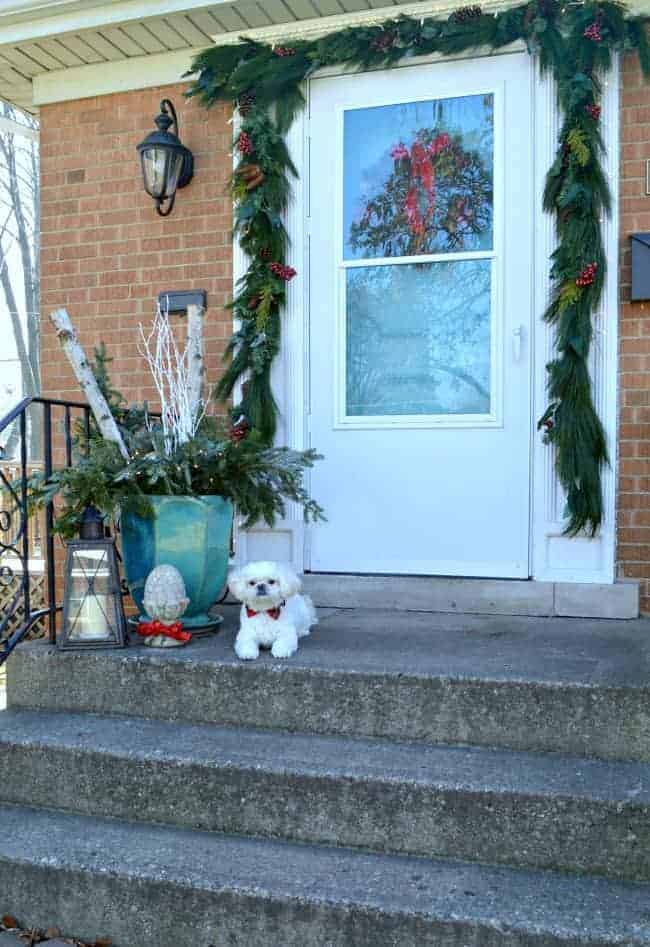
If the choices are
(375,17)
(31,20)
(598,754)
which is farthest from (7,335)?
(598,754)

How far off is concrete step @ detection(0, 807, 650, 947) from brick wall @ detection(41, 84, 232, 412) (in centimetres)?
231

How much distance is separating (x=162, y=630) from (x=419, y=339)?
5.44 feet

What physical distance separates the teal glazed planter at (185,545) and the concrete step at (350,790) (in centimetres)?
59

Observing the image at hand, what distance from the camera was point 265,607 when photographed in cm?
280

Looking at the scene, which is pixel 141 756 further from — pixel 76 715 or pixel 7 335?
pixel 7 335

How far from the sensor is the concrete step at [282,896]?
6.32ft

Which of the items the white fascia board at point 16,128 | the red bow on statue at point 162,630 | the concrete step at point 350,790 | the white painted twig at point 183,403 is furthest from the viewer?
the white fascia board at point 16,128

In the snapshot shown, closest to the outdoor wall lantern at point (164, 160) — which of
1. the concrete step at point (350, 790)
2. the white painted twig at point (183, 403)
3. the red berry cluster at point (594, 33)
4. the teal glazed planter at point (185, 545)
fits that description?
the white painted twig at point (183, 403)

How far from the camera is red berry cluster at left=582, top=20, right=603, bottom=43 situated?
332cm

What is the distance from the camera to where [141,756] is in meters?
2.50

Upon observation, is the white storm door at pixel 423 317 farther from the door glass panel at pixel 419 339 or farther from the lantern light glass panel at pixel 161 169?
the lantern light glass panel at pixel 161 169

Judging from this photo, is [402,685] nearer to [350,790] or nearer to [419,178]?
[350,790]

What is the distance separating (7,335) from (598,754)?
34.0 feet

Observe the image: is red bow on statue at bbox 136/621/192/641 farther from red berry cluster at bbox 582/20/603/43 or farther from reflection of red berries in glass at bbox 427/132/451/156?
red berry cluster at bbox 582/20/603/43
